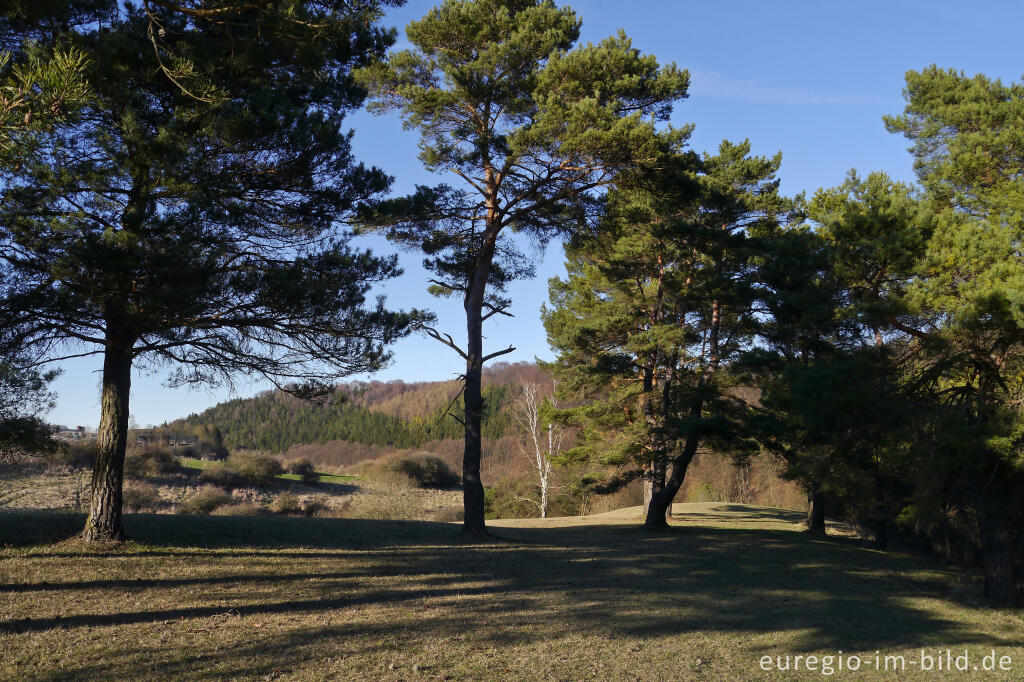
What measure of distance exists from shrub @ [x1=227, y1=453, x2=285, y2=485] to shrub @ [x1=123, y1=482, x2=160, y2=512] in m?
8.28

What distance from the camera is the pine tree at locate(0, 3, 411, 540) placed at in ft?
26.6

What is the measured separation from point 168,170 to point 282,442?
3131 inches

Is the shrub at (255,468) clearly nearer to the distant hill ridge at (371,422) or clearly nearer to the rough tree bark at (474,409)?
the rough tree bark at (474,409)

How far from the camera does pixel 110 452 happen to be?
9062 millimetres

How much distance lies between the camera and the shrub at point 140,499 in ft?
74.3

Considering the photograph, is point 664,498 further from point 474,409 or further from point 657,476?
point 474,409

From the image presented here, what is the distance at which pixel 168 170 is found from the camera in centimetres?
858

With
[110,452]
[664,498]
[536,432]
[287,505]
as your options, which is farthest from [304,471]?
[110,452]

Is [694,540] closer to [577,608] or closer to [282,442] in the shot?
[577,608]

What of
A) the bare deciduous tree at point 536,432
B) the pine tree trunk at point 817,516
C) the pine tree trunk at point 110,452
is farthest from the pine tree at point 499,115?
the bare deciduous tree at point 536,432

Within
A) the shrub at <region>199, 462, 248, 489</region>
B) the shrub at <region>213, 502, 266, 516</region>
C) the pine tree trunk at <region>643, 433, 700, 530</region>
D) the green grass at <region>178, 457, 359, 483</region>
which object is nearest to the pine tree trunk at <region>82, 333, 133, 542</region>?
the pine tree trunk at <region>643, 433, 700, 530</region>

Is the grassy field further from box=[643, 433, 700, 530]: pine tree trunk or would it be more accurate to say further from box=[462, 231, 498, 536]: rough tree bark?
box=[643, 433, 700, 530]: pine tree trunk

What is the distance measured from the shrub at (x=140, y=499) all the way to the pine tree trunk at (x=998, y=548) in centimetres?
2426

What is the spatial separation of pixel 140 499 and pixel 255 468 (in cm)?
1070
